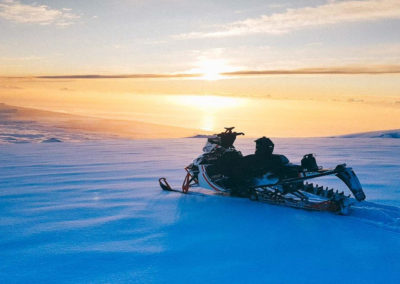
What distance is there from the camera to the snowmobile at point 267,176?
6383 millimetres

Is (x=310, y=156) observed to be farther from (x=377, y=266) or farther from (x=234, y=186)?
(x=377, y=266)

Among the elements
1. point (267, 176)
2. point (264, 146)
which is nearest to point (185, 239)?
point (267, 176)

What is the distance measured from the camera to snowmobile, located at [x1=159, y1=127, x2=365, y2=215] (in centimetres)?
638

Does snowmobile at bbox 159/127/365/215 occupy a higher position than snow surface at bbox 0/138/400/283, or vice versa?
snowmobile at bbox 159/127/365/215

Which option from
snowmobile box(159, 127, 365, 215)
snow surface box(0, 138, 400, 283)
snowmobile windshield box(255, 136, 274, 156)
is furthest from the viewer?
snowmobile windshield box(255, 136, 274, 156)

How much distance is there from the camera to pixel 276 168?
22.5 feet

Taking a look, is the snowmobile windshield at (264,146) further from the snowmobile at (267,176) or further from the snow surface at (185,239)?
the snow surface at (185,239)

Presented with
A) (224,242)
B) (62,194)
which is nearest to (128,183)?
(62,194)

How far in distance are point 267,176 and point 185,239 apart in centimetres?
249

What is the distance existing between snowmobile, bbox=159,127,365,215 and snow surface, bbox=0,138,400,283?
261mm

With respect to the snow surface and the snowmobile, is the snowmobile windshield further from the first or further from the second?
the snow surface

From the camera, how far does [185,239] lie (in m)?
5.22

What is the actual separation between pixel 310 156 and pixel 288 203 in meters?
1.11

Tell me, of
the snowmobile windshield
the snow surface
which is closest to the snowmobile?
the snowmobile windshield
